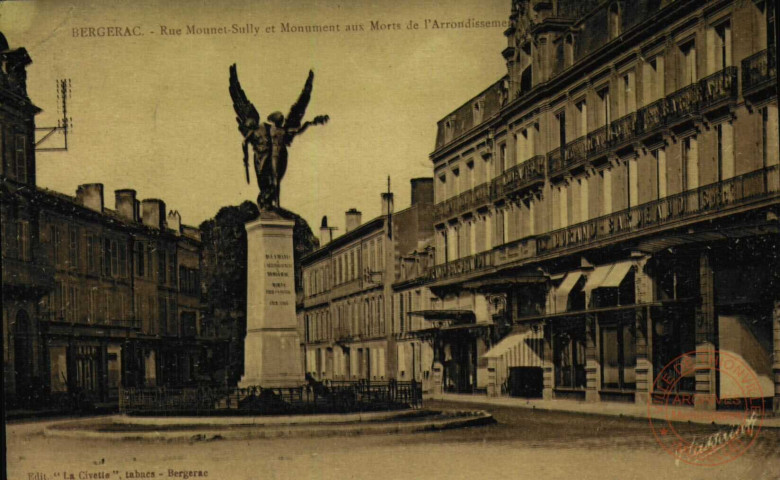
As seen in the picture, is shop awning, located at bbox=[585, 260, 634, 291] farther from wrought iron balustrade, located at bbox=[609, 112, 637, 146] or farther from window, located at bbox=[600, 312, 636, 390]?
A: wrought iron balustrade, located at bbox=[609, 112, 637, 146]

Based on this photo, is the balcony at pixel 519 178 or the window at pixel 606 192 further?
the balcony at pixel 519 178

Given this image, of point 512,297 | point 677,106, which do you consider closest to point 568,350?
point 512,297

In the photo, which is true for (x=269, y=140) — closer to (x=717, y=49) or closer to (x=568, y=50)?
(x=717, y=49)

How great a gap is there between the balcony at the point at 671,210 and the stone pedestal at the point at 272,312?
34.6ft

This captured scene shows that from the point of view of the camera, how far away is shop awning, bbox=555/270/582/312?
110 feet

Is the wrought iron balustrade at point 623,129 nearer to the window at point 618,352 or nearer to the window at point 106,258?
the window at point 618,352

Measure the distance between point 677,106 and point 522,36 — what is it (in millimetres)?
10797

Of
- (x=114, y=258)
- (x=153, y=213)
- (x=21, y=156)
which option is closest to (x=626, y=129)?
(x=21, y=156)

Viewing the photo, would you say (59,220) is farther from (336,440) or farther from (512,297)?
(336,440)

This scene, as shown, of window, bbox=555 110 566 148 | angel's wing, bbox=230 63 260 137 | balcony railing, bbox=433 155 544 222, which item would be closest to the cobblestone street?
angel's wing, bbox=230 63 260 137

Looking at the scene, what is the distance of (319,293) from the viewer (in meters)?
71.6

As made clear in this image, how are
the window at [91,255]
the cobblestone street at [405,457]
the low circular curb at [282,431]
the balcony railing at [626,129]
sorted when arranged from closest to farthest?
the cobblestone street at [405,457] → the low circular curb at [282,431] → the balcony railing at [626,129] → the window at [91,255]

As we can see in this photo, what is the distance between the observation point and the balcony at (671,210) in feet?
80.2

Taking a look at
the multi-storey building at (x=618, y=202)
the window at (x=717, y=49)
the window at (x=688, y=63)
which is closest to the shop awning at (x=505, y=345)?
the multi-storey building at (x=618, y=202)
